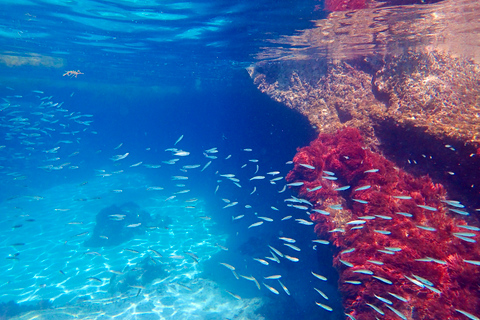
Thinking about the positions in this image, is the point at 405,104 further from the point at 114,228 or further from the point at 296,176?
the point at 114,228

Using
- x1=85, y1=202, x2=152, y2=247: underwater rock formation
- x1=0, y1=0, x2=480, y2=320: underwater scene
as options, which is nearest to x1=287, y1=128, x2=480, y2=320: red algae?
x1=0, y1=0, x2=480, y2=320: underwater scene

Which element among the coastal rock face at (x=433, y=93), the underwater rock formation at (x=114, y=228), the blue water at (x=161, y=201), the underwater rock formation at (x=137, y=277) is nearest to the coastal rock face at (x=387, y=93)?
the coastal rock face at (x=433, y=93)

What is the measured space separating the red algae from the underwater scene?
0.04m

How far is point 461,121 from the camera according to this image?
7.66 metres

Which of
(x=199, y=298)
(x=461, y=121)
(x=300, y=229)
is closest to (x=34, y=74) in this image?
(x=199, y=298)

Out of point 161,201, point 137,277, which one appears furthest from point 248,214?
point 161,201

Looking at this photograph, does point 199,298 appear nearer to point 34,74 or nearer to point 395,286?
point 395,286

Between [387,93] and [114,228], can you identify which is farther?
[114,228]

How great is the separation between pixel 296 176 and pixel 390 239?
11.9 feet

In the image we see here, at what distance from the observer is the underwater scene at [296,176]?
5762 mm

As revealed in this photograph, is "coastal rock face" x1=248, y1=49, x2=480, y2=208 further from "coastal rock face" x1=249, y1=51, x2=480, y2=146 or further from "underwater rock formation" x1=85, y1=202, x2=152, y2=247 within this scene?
"underwater rock formation" x1=85, y1=202, x2=152, y2=247

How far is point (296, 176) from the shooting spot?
8.65 m

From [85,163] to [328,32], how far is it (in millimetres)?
37967

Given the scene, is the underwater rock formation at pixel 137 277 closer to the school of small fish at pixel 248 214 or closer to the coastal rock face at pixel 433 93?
the school of small fish at pixel 248 214
